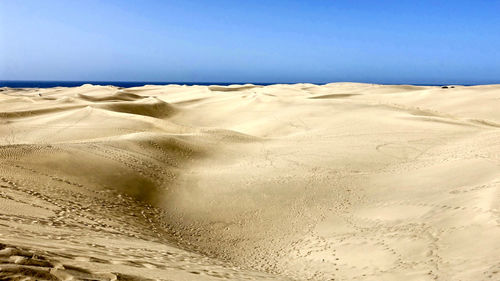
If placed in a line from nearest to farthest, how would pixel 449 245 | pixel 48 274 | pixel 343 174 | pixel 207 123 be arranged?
pixel 48 274, pixel 449 245, pixel 343 174, pixel 207 123

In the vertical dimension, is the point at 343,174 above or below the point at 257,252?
above

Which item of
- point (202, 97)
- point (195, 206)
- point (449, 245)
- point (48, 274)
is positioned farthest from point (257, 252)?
point (202, 97)

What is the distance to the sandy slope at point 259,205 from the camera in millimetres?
4895

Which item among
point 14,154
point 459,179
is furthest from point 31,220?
point 459,179

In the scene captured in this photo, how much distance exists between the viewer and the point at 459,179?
852 centimetres

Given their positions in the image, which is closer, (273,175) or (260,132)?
(273,175)

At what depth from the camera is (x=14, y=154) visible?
358 inches

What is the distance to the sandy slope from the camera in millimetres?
4895

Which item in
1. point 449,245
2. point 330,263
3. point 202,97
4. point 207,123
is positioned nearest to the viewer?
point 449,245

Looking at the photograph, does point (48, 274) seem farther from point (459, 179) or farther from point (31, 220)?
point (459, 179)

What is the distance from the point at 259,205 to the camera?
8.63 metres

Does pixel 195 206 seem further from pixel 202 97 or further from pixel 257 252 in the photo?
pixel 202 97

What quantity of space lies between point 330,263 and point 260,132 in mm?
13484

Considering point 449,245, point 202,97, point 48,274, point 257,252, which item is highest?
point 202,97
